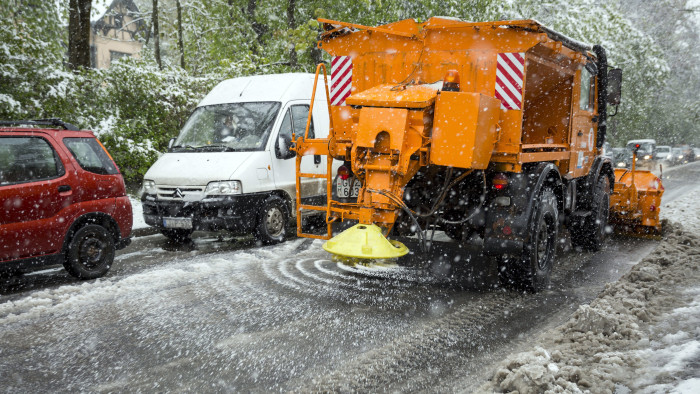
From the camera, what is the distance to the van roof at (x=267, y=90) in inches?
342

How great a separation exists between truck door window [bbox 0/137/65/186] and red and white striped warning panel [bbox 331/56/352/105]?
3.17 metres

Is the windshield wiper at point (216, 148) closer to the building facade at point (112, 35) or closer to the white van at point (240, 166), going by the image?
the white van at point (240, 166)

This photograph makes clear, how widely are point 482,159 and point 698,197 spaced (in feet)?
39.3

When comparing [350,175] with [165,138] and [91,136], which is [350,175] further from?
[165,138]

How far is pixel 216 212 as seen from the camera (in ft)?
25.2

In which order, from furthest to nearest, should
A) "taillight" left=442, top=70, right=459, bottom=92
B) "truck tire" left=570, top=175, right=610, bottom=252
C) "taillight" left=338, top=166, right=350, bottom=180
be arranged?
"truck tire" left=570, top=175, right=610, bottom=252
"taillight" left=338, top=166, right=350, bottom=180
"taillight" left=442, top=70, right=459, bottom=92

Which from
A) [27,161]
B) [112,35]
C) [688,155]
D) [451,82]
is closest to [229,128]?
[27,161]

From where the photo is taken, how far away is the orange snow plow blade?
8.91m

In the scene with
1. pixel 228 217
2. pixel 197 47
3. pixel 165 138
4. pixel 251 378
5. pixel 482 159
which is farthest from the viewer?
pixel 197 47

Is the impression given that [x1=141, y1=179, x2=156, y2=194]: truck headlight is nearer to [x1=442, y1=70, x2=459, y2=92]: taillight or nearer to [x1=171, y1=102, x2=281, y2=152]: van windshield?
Answer: [x1=171, y1=102, x2=281, y2=152]: van windshield

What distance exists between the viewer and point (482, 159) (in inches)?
199

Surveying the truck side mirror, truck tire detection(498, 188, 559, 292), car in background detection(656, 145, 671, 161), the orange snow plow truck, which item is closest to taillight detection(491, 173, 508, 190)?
the orange snow plow truck

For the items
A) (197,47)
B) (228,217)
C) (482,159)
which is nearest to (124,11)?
(197,47)

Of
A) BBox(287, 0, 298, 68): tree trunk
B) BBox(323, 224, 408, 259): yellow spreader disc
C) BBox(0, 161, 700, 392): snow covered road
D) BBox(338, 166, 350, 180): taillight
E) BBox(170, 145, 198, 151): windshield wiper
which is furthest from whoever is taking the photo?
BBox(287, 0, 298, 68): tree trunk
